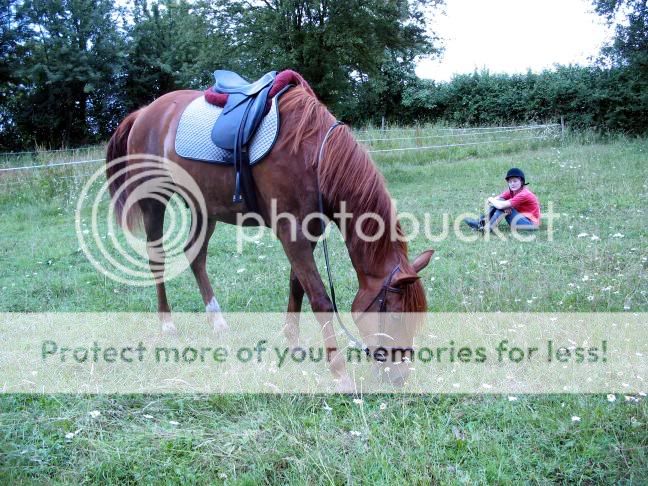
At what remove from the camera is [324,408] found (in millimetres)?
2760

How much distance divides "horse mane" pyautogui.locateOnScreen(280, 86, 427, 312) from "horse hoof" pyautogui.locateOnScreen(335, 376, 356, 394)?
0.58m

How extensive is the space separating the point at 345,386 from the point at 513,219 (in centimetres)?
468

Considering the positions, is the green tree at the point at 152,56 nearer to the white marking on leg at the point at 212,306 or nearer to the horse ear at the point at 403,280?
the white marking on leg at the point at 212,306

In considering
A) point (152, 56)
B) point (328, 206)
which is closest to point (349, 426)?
point (328, 206)

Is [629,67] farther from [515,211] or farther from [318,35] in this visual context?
[515,211]

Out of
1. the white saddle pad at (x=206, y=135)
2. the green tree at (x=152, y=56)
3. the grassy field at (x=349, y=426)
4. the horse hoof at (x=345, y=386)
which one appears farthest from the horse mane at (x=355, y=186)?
the green tree at (x=152, y=56)

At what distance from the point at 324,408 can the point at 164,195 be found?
243 centimetres

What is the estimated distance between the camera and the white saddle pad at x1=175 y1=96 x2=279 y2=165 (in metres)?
3.23

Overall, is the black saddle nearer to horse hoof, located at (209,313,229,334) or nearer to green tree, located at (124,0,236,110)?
horse hoof, located at (209,313,229,334)

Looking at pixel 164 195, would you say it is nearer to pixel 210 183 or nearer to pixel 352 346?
pixel 210 183

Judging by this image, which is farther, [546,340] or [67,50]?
[67,50]

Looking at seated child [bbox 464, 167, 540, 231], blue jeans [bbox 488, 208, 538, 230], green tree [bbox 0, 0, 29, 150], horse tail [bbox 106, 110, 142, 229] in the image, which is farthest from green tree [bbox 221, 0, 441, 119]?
green tree [bbox 0, 0, 29, 150]

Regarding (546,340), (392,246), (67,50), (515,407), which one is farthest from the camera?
(67,50)

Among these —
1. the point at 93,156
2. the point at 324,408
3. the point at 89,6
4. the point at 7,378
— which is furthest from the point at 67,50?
the point at 324,408
